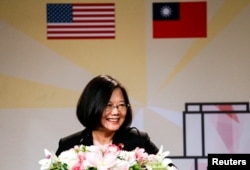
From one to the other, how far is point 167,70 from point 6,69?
1.12 metres

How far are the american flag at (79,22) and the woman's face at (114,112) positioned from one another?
51.0 inches

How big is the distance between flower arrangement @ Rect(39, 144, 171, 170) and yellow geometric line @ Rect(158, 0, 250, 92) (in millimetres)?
1786

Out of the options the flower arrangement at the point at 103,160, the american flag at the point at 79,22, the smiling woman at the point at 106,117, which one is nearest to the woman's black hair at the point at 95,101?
the smiling woman at the point at 106,117

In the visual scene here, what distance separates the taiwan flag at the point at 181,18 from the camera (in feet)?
9.76

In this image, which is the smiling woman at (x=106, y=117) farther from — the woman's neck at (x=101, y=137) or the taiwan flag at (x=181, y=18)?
the taiwan flag at (x=181, y=18)

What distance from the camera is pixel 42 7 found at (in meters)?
2.99

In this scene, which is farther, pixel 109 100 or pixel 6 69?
pixel 6 69

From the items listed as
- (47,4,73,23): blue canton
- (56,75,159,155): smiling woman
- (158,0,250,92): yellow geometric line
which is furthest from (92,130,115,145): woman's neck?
(47,4,73,23): blue canton

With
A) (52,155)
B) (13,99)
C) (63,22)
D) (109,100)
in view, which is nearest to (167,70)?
(63,22)

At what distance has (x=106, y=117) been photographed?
5.71ft

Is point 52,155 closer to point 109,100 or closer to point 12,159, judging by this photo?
point 109,100

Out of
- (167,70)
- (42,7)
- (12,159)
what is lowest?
(12,159)

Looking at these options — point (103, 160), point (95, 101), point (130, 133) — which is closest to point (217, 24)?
point (130, 133)

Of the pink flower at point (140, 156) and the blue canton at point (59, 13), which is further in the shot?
the blue canton at point (59, 13)
